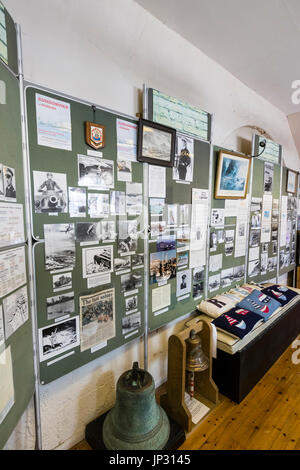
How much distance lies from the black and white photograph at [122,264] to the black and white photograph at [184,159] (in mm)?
737

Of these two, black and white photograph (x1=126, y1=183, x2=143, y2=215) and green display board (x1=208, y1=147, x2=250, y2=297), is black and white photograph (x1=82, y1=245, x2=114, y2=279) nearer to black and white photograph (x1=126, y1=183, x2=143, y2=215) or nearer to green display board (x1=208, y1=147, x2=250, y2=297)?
black and white photograph (x1=126, y1=183, x2=143, y2=215)

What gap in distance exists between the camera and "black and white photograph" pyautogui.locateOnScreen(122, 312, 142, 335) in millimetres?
1540

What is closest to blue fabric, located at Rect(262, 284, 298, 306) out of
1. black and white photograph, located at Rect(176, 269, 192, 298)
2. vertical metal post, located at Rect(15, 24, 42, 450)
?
black and white photograph, located at Rect(176, 269, 192, 298)

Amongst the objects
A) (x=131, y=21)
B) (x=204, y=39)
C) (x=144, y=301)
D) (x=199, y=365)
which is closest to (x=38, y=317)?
(x=144, y=301)

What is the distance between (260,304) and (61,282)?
189 centimetres

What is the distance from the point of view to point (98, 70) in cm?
132

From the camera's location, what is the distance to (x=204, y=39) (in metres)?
1.79

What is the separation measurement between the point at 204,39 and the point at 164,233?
1.60 m

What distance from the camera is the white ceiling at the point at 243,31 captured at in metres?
1.48

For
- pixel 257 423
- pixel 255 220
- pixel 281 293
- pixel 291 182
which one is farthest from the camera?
pixel 291 182

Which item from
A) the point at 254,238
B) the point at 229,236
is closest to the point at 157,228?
the point at 229,236

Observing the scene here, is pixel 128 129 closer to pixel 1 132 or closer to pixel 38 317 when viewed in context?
pixel 1 132

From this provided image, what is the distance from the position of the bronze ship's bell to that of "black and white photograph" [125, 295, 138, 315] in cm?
37

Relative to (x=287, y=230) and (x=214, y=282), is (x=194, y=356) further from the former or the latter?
(x=287, y=230)
